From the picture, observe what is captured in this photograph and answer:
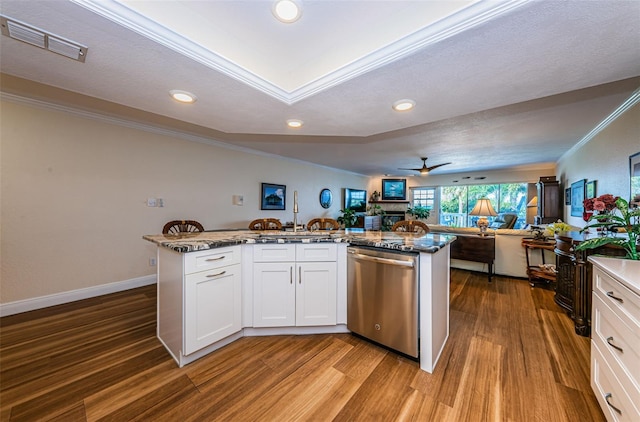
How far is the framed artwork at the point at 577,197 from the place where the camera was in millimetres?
3596

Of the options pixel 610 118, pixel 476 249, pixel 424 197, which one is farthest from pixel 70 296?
pixel 424 197

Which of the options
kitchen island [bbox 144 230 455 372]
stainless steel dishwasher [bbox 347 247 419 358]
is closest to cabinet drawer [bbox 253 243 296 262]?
kitchen island [bbox 144 230 455 372]

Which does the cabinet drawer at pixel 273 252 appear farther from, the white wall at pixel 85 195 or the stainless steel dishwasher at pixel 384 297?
the white wall at pixel 85 195

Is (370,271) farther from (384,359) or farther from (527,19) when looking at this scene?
(527,19)

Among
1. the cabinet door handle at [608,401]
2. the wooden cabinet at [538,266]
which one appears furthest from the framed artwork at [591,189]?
the cabinet door handle at [608,401]

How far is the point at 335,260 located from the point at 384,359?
0.87 metres

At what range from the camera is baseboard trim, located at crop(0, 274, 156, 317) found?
255cm

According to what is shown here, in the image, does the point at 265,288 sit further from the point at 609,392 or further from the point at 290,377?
the point at 609,392

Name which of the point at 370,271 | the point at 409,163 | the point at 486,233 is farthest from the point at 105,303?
the point at 409,163

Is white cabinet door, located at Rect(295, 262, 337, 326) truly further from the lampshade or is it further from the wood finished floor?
the lampshade

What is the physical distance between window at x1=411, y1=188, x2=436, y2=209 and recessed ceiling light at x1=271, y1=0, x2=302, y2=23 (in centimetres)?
803

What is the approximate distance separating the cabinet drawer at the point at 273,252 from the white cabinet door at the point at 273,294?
37 mm

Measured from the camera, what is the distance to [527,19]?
43.1 inches

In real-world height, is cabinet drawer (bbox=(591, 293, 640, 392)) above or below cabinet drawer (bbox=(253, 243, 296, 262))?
below
